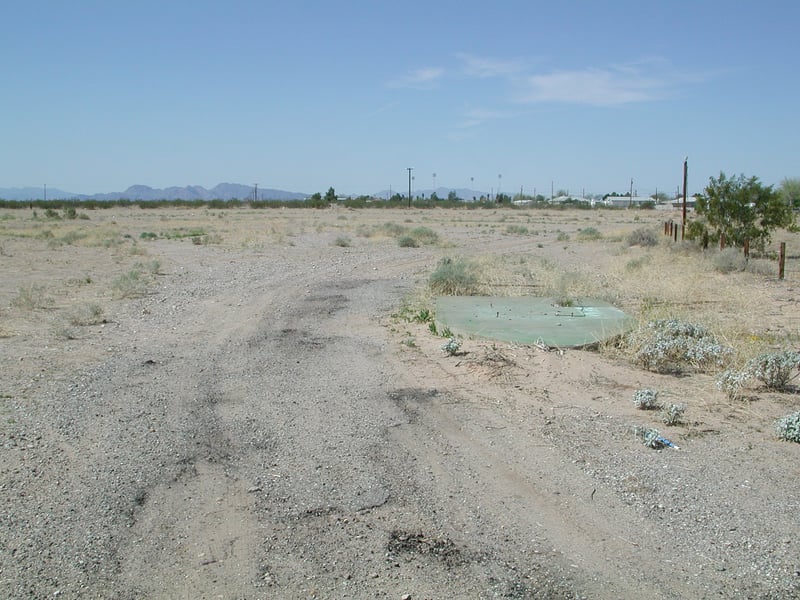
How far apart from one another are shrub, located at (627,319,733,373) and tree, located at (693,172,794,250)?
54.4 feet

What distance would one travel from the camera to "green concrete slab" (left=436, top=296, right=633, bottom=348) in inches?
429

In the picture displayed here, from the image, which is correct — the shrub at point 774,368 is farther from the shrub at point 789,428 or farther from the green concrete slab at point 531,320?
the green concrete slab at point 531,320

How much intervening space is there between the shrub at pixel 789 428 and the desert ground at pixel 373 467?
0.07 meters

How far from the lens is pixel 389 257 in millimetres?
27016

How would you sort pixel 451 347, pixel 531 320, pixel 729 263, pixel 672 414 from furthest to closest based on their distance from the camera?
pixel 729 263
pixel 531 320
pixel 451 347
pixel 672 414

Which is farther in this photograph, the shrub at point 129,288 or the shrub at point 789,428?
the shrub at point 129,288

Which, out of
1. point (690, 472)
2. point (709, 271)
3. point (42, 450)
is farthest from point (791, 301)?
point (42, 450)

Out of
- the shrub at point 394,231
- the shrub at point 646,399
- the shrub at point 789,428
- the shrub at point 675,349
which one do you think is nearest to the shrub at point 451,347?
the shrub at point 675,349

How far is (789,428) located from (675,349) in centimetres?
286

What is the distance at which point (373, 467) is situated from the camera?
620 centimetres

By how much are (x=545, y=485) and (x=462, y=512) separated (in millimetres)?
853

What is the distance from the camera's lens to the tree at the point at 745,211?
24750 millimetres

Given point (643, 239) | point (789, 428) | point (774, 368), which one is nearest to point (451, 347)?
point (774, 368)

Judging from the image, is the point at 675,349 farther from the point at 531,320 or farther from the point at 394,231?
the point at 394,231
